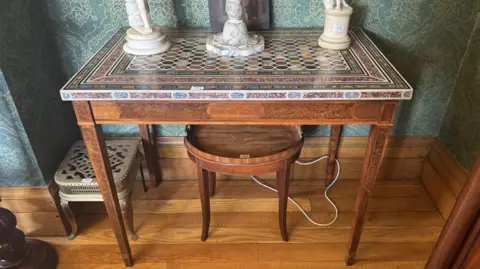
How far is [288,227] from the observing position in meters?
1.64

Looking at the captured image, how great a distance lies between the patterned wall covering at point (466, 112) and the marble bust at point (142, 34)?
118cm

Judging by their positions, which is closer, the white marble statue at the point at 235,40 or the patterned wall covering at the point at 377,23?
the white marble statue at the point at 235,40

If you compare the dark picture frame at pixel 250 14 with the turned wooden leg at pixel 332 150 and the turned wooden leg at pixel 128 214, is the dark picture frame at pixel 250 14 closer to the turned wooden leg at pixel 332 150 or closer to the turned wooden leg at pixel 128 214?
the turned wooden leg at pixel 332 150

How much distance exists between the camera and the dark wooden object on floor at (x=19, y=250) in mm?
1320

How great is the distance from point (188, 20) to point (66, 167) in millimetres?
760

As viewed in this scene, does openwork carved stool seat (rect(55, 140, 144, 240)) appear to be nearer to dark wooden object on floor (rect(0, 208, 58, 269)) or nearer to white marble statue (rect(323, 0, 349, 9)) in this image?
dark wooden object on floor (rect(0, 208, 58, 269))

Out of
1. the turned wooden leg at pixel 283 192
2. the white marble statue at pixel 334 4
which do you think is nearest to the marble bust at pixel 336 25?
the white marble statue at pixel 334 4

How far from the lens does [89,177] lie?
1.48 meters

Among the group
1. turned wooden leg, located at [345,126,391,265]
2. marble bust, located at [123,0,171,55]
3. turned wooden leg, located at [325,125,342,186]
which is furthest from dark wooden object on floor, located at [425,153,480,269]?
marble bust, located at [123,0,171,55]

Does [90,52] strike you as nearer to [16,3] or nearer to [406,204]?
[16,3]

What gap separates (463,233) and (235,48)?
851 mm

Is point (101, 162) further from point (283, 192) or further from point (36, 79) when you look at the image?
point (283, 192)

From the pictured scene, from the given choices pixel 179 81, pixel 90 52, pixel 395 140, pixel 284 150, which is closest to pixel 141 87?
pixel 179 81

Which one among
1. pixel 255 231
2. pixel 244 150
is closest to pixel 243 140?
pixel 244 150
